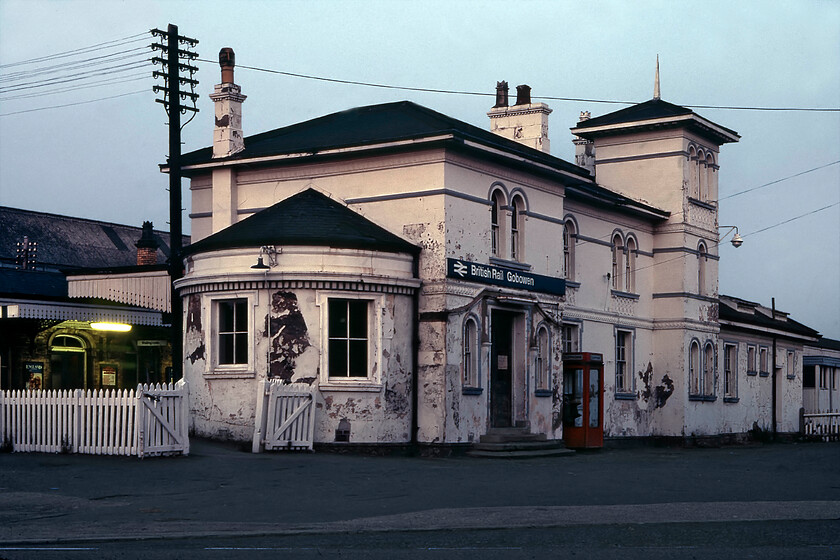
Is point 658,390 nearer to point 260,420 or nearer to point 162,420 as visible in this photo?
point 260,420

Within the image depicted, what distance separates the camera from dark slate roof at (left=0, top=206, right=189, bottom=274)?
193 ft

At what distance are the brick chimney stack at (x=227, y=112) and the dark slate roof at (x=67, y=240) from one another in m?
30.1

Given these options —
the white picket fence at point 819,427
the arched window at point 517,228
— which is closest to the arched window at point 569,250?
the arched window at point 517,228

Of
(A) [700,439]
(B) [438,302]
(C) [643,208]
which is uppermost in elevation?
(C) [643,208]

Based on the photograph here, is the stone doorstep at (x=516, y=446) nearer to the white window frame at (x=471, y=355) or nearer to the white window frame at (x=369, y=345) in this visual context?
the white window frame at (x=471, y=355)

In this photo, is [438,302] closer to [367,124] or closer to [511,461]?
[511,461]

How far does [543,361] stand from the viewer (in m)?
28.7

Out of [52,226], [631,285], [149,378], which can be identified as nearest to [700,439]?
[631,285]

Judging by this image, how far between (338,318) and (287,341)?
1.18 metres

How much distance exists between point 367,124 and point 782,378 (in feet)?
76.7

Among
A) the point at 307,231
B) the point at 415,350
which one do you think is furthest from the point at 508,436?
the point at 307,231

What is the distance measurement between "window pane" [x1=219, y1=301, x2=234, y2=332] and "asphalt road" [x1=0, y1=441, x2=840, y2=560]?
118 inches

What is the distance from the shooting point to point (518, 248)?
2802 cm

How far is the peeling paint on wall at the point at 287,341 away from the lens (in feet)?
79.0
